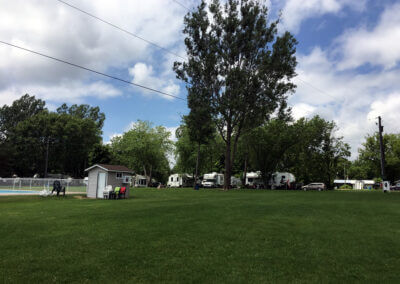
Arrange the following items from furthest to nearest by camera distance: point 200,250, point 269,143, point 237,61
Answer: point 269,143 < point 237,61 < point 200,250

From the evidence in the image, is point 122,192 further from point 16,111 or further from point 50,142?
point 16,111

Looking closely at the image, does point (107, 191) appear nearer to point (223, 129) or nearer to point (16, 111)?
point (223, 129)

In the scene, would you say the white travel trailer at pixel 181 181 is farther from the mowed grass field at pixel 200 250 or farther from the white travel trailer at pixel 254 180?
the mowed grass field at pixel 200 250

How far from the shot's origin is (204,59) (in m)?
35.9

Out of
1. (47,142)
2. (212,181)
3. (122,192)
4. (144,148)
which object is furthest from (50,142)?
(122,192)

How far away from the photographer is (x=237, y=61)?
120 feet

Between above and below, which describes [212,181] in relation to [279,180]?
below

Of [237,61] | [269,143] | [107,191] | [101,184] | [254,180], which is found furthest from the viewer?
[254,180]

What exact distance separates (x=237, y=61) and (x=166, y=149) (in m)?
35.7

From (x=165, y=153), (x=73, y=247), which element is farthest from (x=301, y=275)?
(x=165, y=153)

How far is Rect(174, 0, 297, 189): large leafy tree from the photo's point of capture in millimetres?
34812

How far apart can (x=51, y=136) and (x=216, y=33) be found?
2107 inches

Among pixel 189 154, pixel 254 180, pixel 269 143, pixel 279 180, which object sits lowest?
pixel 254 180

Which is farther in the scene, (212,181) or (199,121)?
(212,181)
